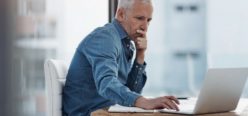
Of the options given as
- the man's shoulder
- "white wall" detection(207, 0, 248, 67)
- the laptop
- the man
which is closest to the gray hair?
the man

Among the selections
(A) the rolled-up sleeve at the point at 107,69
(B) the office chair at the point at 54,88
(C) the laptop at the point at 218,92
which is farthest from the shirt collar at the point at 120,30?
(C) the laptop at the point at 218,92

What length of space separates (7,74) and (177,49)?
1.31 metres

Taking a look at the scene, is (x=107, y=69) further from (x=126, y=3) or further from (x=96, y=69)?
(x=126, y=3)

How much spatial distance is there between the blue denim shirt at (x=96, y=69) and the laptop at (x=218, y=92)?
0.69 feet

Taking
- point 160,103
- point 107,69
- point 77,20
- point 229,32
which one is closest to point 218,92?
point 160,103

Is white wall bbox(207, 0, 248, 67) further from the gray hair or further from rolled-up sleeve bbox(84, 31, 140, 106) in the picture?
rolled-up sleeve bbox(84, 31, 140, 106)

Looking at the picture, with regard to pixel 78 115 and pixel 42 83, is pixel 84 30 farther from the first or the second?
pixel 78 115

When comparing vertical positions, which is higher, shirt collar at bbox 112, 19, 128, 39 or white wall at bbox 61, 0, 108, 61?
shirt collar at bbox 112, 19, 128, 39

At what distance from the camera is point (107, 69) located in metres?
1.61

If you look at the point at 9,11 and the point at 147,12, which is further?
the point at 9,11

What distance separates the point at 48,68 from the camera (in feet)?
6.58

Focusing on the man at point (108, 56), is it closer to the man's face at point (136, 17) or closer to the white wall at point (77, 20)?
the man's face at point (136, 17)

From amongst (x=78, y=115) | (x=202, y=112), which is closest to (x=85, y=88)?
(x=78, y=115)

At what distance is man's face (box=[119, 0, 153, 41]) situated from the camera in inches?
76.3
